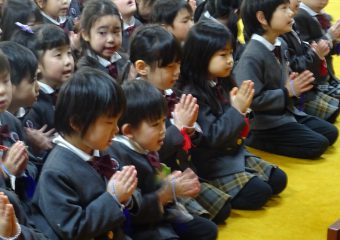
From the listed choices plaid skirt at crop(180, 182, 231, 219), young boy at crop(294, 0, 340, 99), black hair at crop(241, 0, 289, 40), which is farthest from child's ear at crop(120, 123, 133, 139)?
young boy at crop(294, 0, 340, 99)

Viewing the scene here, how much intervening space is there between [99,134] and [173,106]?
701 mm

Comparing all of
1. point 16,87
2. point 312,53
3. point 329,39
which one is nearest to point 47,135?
point 16,87

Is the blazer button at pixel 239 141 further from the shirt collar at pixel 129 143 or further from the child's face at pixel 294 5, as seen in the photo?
the child's face at pixel 294 5

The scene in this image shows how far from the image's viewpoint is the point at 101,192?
6.48ft

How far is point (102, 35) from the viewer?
3.03m

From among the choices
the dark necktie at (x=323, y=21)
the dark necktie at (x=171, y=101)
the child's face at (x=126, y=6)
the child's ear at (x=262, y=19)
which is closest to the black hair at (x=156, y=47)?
the dark necktie at (x=171, y=101)

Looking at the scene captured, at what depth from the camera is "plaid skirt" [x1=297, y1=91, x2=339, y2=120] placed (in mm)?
3680

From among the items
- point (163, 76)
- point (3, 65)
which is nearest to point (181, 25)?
point (163, 76)

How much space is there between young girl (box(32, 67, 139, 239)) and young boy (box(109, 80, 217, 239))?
230 millimetres

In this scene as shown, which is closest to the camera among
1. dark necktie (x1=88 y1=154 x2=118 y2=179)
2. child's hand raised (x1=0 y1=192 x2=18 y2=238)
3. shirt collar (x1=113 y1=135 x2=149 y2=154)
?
child's hand raised (x1=0 y1=192 x2=18 y2=238)

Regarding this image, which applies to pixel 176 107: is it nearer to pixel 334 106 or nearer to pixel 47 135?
pixel 47 135

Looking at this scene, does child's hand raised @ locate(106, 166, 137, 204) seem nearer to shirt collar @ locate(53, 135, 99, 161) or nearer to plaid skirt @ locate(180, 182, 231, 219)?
shirt collar @ locate(53, 135, 99, 161)

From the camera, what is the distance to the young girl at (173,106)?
2488 millimetres

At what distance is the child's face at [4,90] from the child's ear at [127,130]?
14.4 inches
